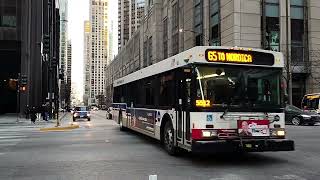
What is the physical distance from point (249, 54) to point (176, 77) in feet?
7.24

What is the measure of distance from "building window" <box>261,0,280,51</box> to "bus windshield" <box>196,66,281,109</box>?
41.3 metres

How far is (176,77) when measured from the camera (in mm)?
12586

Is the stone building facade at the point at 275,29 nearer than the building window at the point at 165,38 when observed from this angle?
Yes

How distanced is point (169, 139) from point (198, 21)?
5148 cm

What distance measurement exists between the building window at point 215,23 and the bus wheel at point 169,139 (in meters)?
42.6

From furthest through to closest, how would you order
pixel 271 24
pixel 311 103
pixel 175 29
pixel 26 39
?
1. pixel 175 29
2. pixel 26 39
3. pixel 271 24
4. pixel 311 103

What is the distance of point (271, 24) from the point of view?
52188mm

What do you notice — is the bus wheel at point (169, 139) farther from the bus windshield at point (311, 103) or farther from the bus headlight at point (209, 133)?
the bus windshield at point (311, 103)

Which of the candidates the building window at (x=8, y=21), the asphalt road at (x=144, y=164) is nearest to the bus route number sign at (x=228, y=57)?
the asphalt road at (x=144, y=164)

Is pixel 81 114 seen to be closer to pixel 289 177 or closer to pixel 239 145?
pixel 239 145

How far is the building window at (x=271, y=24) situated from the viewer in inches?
2035

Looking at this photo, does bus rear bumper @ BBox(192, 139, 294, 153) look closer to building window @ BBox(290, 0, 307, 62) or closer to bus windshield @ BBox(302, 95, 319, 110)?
bus windshield @ BBox(302, 95, 319, 110)

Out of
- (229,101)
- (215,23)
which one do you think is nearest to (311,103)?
(215,23)

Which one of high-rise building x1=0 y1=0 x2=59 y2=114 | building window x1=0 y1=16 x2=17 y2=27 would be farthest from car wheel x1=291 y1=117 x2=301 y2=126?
Answer: building window x1=0 y1=16 x2=17 y2=27
